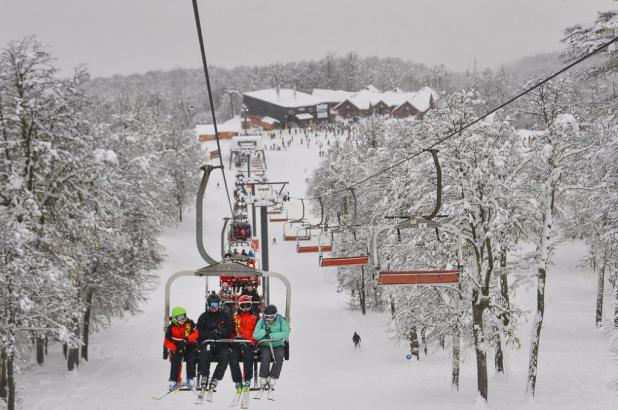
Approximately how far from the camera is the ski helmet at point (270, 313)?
33.7 feet

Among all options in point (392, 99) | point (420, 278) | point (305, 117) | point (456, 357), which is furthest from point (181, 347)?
point (392, 99)

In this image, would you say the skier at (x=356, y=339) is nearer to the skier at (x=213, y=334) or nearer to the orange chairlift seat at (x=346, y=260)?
the orange chairlift seat at (x=346, y=260)

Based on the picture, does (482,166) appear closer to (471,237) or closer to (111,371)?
(471,237)

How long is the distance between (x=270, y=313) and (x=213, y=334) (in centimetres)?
106

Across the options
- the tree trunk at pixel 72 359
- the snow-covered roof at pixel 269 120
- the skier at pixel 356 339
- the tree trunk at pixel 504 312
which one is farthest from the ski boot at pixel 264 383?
the snow-covered roof at pixel 269 120

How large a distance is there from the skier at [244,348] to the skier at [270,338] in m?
0.20

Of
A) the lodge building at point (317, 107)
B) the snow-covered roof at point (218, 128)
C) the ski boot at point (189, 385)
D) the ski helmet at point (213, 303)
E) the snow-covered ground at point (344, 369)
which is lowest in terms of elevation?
the snow-covered ground at point (344, 369)

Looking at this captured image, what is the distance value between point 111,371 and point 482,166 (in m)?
19.9

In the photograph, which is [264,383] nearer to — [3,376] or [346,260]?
[346,260]

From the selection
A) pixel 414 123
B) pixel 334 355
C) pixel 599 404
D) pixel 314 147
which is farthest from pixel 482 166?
pixel 314 147

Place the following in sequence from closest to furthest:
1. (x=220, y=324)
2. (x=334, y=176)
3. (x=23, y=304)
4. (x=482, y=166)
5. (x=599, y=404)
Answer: (x=220, y=324), (x=23, y=304), (x=482, y=166), (x=599, y=404), (x=334, y=176)

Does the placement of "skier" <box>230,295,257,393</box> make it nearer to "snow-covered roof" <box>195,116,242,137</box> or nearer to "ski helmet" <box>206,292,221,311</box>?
"ski helmet" <box>206,292,221,311</box>

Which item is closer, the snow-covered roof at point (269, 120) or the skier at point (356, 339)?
the skier at point (356, 339)

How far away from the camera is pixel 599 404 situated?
21.1 meters
